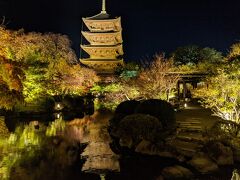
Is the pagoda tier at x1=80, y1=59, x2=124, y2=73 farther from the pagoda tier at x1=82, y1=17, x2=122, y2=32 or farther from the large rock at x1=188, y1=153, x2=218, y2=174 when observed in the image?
the large rock at x1=188, y1=153, x2=218, y2=174

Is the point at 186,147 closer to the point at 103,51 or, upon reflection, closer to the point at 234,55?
the point at 234,55

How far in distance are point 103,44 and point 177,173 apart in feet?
109

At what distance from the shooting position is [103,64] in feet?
132

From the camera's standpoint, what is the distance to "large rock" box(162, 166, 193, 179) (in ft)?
27.9

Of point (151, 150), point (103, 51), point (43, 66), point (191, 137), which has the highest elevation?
point (103, 51)

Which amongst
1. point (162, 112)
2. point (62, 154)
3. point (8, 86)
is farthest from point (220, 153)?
point (8, 86)

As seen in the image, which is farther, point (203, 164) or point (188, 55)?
point (188, 55)

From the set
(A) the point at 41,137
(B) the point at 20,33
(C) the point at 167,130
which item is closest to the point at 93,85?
(B) the point at 20,33

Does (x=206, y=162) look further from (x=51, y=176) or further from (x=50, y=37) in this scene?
(x=50, y=37)

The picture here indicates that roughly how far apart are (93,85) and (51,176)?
26.7 metres

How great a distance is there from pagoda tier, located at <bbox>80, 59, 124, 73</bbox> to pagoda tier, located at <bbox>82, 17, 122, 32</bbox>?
171 inches

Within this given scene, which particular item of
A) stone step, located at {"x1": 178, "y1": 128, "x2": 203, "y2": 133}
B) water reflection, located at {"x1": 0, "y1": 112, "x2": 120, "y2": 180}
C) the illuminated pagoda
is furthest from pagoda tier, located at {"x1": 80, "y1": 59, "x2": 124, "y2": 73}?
stone step, located at {"x1": 178, "y1": 128, "x2": 203, "y2": 133}

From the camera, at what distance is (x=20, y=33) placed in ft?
99.6

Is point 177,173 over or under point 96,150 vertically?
under
